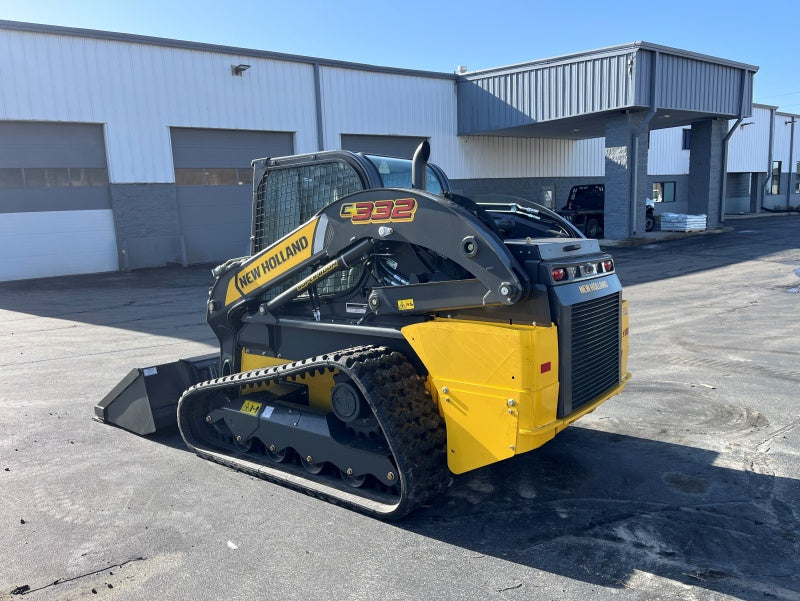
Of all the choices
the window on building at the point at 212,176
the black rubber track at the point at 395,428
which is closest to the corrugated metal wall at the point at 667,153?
the window on building at the point at 212,176

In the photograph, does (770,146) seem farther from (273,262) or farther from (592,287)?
(273,262)

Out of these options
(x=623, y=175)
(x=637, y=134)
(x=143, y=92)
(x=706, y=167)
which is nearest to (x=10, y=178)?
(x=143, y=92)

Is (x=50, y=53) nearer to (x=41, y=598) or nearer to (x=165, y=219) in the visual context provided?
(x=165, y=219)

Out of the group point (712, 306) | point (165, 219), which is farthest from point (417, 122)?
point (712, 306)

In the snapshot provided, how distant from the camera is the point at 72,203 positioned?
1805 cm

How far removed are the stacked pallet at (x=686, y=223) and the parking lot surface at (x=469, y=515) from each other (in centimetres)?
1977

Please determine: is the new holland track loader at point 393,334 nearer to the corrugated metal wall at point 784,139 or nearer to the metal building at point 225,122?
the metal building at point 225,122

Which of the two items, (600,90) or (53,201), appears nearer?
(53,201)

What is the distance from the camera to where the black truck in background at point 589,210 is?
26156 mm

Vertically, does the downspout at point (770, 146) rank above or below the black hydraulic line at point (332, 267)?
above

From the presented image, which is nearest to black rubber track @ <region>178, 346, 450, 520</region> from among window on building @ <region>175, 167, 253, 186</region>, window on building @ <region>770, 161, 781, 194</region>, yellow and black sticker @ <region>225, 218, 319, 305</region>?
yellow and black sticker @ <region>225, 218, 319, 305</region>

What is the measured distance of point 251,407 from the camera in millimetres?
4938

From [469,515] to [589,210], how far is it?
23985mm

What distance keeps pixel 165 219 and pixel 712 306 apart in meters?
15.1
